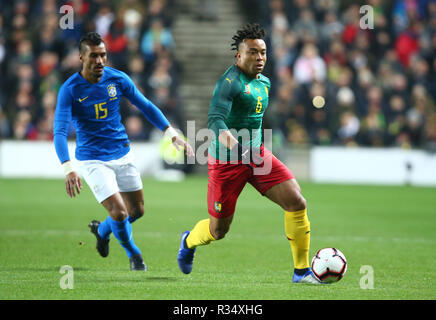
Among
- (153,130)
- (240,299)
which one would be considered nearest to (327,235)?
(240,299)

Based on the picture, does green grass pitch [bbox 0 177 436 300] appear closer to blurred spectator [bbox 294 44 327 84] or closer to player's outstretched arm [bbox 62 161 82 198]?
player's outstretched arm [bbox 62 161 82 198]

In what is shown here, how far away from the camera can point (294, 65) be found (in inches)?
830

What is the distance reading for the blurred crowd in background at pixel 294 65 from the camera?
1992cm

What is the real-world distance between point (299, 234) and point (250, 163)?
0.81 m

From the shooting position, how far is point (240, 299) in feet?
20.0

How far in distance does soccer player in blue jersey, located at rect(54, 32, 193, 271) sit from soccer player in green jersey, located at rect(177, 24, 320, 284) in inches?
22.0

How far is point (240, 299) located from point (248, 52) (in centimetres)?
236

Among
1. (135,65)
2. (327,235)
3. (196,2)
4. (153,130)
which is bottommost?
(327,235)

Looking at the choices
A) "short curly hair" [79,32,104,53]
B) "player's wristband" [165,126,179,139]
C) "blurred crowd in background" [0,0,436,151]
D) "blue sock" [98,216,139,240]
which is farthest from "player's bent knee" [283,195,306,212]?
"blurred crowd in background" [0,0,436,151]

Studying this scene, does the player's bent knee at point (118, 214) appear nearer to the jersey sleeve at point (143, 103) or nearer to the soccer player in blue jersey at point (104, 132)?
the soccer player in blue jersey at point (104, 132)

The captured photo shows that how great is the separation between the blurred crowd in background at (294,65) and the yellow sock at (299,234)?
12.9 meters

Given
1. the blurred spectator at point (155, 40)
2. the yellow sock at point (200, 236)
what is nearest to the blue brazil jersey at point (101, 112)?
the yellow sock at point (200, 236)

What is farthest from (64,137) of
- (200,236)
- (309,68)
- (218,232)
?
(309,68)
